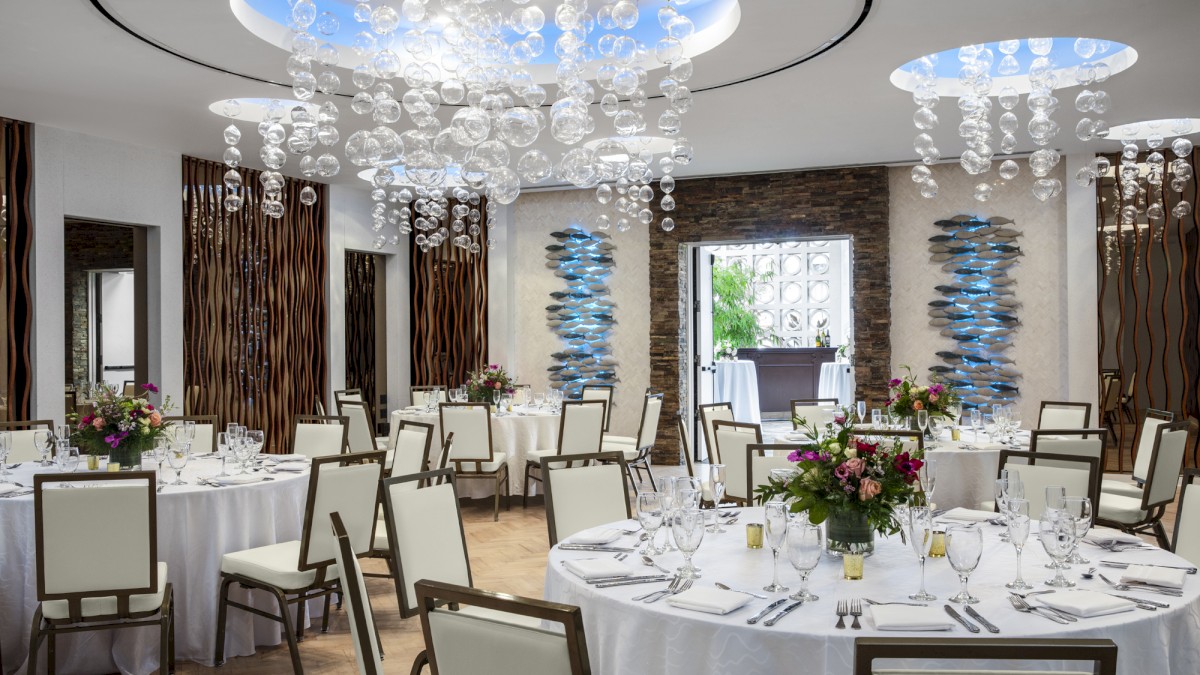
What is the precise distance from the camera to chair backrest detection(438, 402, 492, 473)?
7.46m

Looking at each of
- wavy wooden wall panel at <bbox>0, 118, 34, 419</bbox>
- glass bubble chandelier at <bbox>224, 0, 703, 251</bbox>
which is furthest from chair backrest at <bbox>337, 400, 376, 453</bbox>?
glass bubble chandelier at <bbox>224, 0, 703, 251</bbox>

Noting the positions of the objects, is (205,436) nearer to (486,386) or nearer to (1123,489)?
(486,386)

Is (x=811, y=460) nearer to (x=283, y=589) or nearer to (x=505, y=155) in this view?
(x=505, y=155)

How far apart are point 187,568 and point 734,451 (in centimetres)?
327

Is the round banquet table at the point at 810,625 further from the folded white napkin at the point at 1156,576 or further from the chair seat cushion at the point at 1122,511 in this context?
the chair seat cushion at the point at 1122,511

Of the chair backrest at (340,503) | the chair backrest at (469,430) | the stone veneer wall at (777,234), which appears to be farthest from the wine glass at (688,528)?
the stone veneer wall at (777,234)

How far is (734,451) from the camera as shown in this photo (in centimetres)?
596

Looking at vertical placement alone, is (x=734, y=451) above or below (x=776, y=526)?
below

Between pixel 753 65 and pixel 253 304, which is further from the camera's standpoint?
pixel 253 304

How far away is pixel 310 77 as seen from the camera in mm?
3992

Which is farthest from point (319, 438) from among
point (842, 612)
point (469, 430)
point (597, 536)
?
point (842, 612)

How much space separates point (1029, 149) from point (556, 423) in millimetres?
5075

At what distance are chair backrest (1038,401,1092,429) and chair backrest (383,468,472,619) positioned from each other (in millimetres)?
5483

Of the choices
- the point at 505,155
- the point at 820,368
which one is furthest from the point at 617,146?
the point at 820,368
